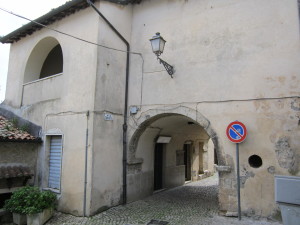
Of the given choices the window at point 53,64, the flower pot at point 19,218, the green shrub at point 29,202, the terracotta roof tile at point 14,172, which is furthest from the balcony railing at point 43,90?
the flower pot at point 19,218

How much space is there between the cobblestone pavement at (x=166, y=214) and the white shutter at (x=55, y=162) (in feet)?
3.52

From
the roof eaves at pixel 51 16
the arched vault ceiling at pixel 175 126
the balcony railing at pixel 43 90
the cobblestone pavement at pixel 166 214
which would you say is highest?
the roof eaves at pixel 51 16

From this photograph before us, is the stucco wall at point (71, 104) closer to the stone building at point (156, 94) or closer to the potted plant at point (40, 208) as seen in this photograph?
the stone building at point (156, 94)

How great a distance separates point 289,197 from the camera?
4.16m

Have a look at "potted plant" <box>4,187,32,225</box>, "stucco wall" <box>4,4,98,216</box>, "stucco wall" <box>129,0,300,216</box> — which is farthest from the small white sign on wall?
"potted plant" <box>4,187,32,225</box>

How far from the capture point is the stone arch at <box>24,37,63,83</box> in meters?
9.00

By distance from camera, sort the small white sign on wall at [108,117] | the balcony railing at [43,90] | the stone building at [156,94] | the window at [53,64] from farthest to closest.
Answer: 1. the window at [53,64]
2. the balcony railing at [43,90]
3. the small white sign on wall at [108,117]
4. the stone building at [156,94]

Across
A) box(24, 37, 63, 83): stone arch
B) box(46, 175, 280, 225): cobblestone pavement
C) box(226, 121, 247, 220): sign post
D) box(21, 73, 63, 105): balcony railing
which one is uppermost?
box(24, 37, 63, 83): stone arch

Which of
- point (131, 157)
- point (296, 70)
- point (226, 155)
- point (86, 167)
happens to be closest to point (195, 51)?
point (296, 70)

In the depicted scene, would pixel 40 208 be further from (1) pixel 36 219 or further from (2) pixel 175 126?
(2) pixel 175 126

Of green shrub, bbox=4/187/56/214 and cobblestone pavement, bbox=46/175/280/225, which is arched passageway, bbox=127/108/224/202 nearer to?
cobblestone pavement, bbox=46/175/280/225

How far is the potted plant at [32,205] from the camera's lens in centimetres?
568

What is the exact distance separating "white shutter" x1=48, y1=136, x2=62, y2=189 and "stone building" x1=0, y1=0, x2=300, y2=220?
3 cm

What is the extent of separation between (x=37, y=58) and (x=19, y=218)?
5.97 m
